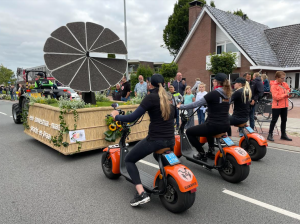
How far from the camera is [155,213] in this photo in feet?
10.5

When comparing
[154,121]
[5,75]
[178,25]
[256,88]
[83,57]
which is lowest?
[154,121]

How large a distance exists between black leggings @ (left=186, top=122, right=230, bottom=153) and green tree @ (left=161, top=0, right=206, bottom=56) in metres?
33.3

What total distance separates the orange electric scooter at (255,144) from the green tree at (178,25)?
32.6 meters

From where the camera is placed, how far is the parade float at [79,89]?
546cm

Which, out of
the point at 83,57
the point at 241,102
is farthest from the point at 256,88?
the point at 83,57

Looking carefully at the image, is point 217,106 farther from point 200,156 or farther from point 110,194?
point 110,194

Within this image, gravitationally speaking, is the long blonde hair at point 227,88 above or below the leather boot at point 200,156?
above

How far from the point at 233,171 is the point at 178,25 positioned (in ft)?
113

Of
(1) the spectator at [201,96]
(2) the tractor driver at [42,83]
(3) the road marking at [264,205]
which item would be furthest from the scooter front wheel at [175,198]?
(2) the tractor driver at [42,83]

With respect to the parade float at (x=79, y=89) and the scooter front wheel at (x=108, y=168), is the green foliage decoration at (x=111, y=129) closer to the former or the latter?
the parade float at (x=79, y=89)

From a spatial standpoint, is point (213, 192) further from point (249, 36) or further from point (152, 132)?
point (249, 36)

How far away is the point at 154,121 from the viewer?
3.21m

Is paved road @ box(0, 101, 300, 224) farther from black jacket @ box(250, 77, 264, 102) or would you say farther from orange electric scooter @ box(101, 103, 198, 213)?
black jacket @ box(250, 77, 264, 102)

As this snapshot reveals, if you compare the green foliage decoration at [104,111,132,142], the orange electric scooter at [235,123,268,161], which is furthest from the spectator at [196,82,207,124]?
the green foliage decoration at [104,111,132,142]
